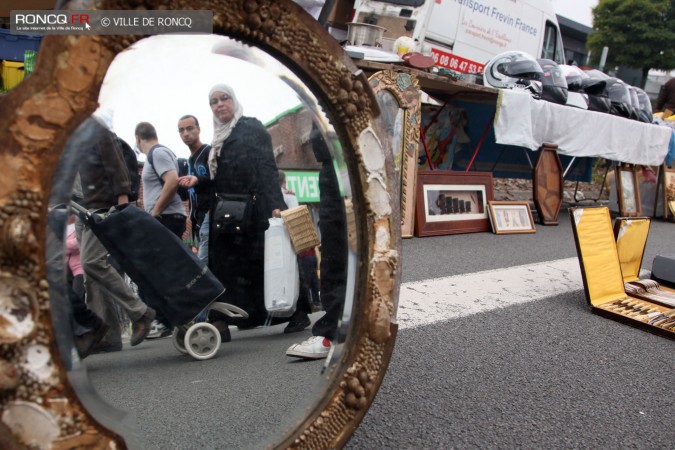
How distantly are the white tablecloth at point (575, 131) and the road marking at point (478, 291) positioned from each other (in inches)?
75.7

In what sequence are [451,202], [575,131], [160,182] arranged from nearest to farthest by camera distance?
[160,182] → [451,202] → [575,131]

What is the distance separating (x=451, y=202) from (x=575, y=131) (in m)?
2.14

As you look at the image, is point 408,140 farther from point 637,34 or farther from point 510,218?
point 637,34

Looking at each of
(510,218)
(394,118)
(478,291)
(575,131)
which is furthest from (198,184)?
(575,131)

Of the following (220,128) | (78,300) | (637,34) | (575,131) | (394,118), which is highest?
(637,34)

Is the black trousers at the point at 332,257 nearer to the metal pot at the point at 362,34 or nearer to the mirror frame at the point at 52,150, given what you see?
the mirror frame at the point at 52,150

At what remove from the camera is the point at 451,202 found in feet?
16.7

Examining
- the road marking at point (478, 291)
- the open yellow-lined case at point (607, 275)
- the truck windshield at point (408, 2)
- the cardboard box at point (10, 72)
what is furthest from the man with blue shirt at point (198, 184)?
the truck windshield at point (408, 2)

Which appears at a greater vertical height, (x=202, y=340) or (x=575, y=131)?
(x=575, y=131)

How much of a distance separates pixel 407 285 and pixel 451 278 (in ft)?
1.41

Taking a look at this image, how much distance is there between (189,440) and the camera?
88 cm

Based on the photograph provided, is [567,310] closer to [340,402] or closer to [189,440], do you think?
[340,402]

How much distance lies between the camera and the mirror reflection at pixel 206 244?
787mm

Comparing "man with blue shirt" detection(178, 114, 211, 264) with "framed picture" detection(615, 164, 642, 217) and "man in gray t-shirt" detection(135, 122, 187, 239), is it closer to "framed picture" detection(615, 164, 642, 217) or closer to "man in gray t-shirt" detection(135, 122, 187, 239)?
"man in gray t-shirt" detection(135, 122, 187, 239)
